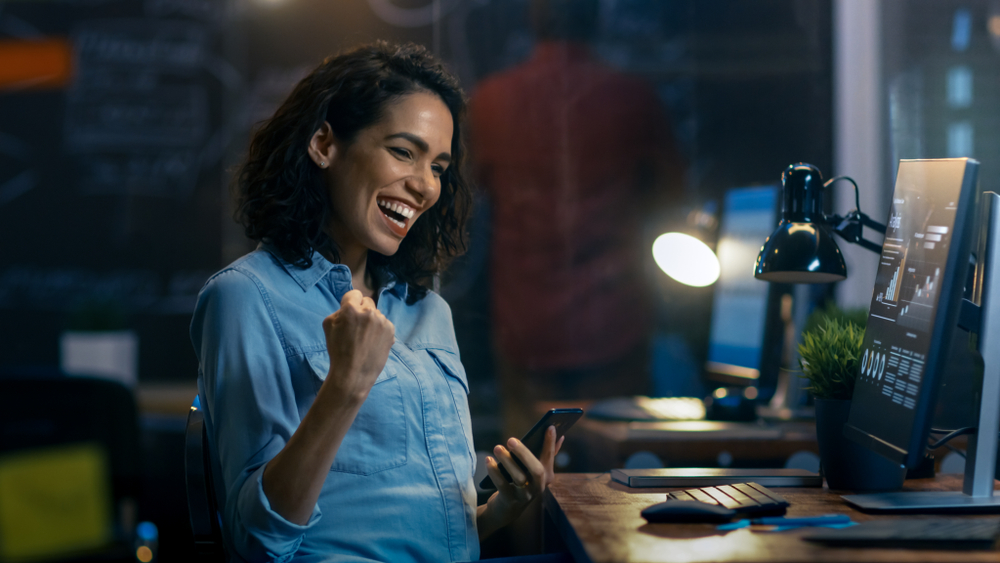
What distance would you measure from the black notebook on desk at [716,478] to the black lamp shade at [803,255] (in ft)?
1.04

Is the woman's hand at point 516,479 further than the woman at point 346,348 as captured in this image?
Yes

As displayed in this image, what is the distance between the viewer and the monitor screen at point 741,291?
1851 millimetres

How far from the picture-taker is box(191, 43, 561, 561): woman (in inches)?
40.9

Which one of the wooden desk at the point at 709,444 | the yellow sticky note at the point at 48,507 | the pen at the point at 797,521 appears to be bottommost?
the yellow sticky note at the point at 48,507

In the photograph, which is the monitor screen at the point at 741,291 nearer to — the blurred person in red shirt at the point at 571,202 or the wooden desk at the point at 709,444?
the wooden desk at the point at 709,444

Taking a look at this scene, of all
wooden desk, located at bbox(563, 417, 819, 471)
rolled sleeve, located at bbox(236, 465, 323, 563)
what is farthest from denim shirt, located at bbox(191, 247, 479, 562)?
wooden desk, located at bbox(563, 417, 819, 471)

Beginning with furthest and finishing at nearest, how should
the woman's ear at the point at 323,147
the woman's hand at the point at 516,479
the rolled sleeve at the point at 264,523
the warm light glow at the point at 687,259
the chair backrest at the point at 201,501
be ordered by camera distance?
the warm light glow at the point at 687,259 → the woman's ear at the point at 323,147 → the woman's hand at the point at 516,479 → the chair backrest at the point at 201,501 → the rolled sleeve at the point at 264,523

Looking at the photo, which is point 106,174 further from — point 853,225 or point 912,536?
point 912,536

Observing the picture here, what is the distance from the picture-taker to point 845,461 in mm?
1184

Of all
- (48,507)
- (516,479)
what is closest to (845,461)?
(516,479)

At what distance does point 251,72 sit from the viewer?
9.95ft

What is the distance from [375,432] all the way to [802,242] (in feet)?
2.37

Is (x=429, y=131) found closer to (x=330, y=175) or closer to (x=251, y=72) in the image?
(x=330, y=175)

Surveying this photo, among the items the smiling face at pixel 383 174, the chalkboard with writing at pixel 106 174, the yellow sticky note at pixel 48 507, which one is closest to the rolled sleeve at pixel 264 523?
the smiling face at pixel 383 174
